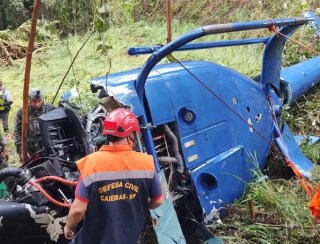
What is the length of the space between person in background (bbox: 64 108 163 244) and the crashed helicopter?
2.18ft

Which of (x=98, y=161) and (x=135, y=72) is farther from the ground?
(x=135, y=72)

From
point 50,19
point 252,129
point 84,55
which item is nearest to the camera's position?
point 252,129

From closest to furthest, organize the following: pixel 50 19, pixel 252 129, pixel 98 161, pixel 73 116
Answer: pixel 98 161 → pixel 73 116 → pixel 252 129 → pixel 50 19

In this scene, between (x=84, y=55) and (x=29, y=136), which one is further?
(x=84, y=55)

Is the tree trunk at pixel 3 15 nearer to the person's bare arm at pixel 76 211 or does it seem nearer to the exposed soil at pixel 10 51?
the exposed soil at pixel 10 51

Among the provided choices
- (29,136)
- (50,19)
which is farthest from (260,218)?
(50,19)

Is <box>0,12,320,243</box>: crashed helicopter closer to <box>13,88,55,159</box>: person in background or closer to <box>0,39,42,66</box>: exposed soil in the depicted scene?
<box>13,88,55,159</box>: person in background

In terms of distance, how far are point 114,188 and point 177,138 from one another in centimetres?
154

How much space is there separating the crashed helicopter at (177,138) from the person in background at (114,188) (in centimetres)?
67

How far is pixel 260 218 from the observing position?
4.07 meters

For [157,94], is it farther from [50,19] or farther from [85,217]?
[50,19]

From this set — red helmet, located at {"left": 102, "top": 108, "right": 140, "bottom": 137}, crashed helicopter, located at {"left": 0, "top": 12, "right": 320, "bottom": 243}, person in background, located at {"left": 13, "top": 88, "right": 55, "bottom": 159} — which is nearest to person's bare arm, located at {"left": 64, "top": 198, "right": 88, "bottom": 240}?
red helmet, located at {"left": 102, "top": 108, "right": 140, "bottom": 137}

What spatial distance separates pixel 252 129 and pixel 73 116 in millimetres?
1936

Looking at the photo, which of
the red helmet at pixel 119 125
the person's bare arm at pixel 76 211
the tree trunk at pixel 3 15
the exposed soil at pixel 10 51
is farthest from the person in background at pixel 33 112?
the tree trunk at pixel 3 15
